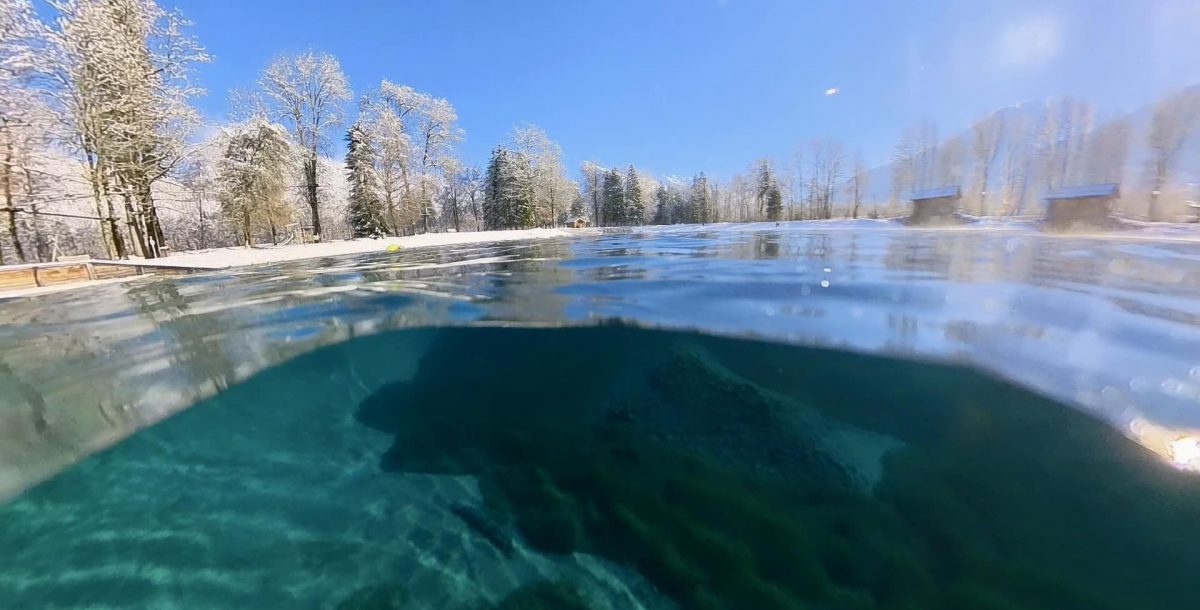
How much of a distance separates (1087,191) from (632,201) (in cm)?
5409

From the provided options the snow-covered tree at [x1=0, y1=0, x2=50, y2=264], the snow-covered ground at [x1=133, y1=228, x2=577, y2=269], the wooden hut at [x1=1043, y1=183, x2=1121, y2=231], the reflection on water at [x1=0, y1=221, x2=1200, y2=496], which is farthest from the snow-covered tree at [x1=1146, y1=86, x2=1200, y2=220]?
the snow-covered tree at [x1=0, y1=0, x2=50, y2=264]

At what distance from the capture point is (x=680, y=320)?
5.62 meters

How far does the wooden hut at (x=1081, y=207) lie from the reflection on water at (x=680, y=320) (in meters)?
5.86

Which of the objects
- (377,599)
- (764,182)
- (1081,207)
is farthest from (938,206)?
(764,182)

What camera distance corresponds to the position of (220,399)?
4785 millimetres

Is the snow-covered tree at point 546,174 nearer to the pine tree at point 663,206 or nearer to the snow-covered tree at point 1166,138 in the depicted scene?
the pine tree at point 663,206

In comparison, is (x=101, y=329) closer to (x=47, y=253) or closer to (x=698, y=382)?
(x=698, y=382)

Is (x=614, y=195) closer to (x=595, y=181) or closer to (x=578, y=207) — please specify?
(x=595, y=181)

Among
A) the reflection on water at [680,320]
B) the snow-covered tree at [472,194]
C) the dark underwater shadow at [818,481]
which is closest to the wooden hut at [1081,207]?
the reflection on water at [680,320]

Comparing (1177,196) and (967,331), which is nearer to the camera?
(967,331)

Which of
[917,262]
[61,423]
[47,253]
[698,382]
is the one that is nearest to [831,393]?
[698,382]

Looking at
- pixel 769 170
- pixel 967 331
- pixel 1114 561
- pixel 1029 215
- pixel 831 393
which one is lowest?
pixel 1114 561

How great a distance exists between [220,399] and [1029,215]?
3204 cm

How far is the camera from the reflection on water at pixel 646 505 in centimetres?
266
